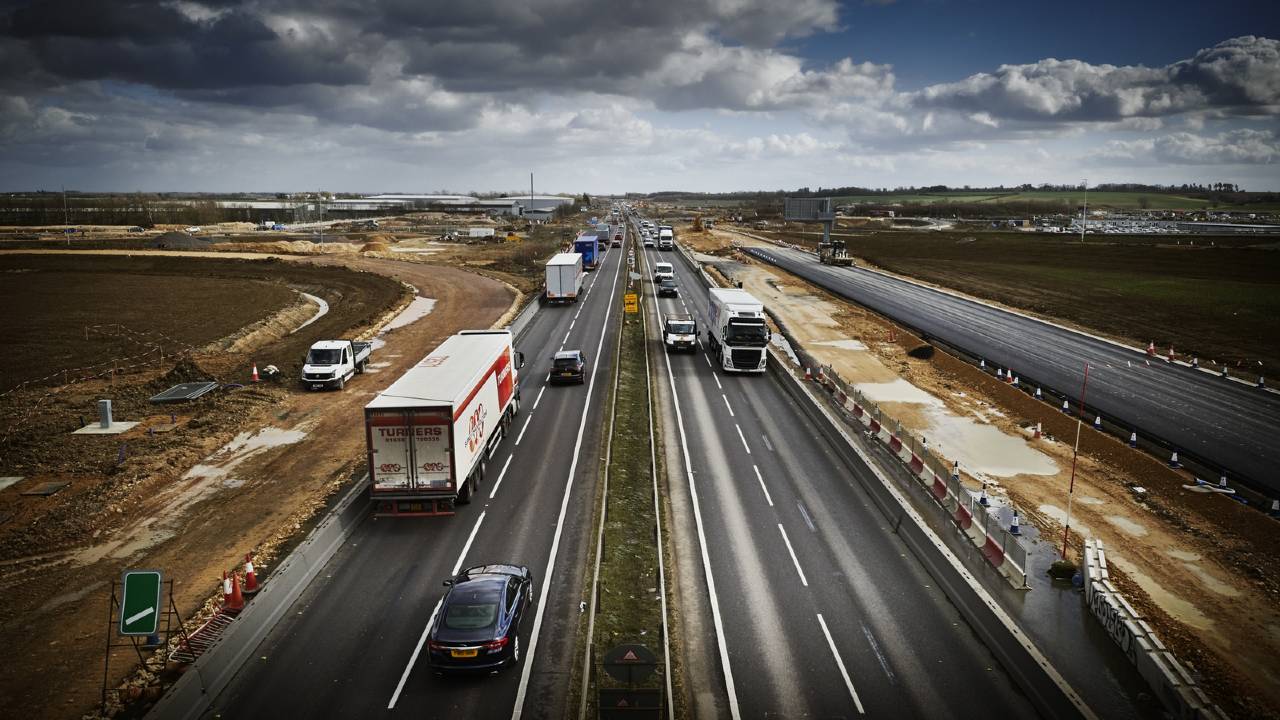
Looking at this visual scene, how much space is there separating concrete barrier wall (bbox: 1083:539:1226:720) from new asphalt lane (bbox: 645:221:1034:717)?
2.77m

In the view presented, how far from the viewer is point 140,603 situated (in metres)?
13.2

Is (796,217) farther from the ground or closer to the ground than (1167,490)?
farther from the ground

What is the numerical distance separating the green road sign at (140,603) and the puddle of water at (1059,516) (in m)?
25.9

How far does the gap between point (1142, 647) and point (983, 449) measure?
1716 cm

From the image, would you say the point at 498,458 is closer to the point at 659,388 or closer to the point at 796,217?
the point at 659,388

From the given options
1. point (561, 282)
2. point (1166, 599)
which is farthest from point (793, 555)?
point (561, 282)

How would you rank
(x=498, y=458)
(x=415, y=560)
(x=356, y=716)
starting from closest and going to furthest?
1. (x=356, y=716)
2. (x=415, y=560)
3. (x=498, y=458)

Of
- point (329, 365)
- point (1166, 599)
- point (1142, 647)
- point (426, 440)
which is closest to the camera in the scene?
point (1142, 647)

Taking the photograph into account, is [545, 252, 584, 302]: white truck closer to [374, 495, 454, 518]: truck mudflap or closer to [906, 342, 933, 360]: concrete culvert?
[906, 342, 933, 360]: concrete culvert

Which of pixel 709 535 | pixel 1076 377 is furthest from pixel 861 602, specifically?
pixel 1076 377

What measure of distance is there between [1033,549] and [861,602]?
25.9 feet

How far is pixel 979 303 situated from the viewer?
73375 millimetres

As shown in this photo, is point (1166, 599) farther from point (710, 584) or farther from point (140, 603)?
point (140, 603)

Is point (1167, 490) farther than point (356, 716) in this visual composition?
Yes
